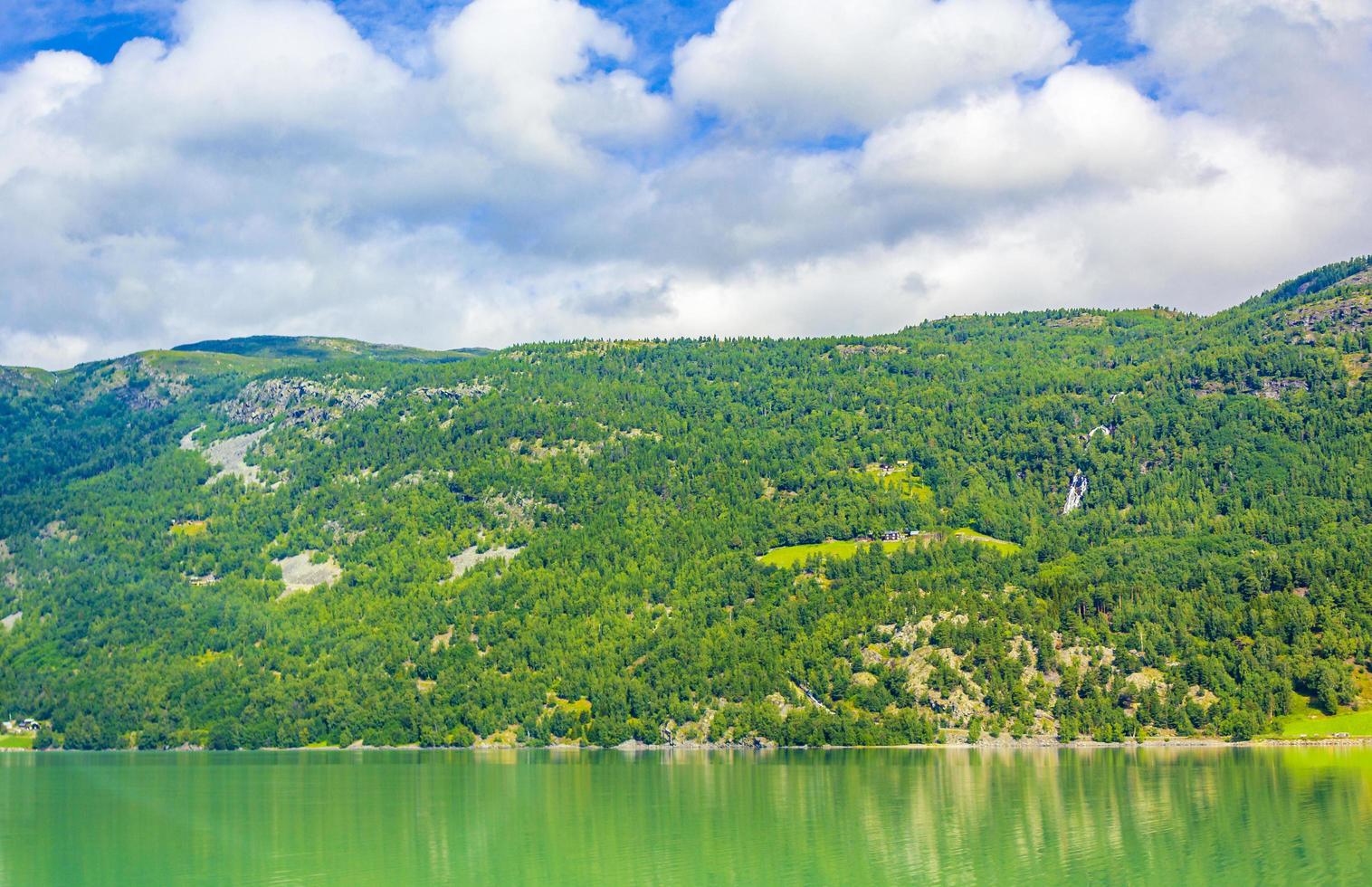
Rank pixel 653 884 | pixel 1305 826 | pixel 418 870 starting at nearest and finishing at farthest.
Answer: pixel 653 884 → pixel 418 870 → pixel 1305 826

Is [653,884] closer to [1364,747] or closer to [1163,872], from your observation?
[1163,872]

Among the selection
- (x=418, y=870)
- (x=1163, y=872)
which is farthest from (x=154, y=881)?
(x=1163, y=872)

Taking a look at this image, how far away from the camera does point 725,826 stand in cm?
11144

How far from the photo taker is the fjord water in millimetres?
90625

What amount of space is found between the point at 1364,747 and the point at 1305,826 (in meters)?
104

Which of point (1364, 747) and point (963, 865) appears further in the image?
point (1364, 747)

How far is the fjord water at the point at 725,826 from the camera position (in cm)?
9062

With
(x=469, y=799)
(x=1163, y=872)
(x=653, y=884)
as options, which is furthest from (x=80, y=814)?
(x=1163, y=872)

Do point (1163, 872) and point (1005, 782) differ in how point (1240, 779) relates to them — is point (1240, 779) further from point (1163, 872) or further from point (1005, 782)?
point (1163, 872)

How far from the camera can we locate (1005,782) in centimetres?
14588

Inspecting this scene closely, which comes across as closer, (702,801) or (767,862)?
(767,862)

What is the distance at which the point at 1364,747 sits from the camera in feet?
640

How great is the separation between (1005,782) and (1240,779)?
22.2m

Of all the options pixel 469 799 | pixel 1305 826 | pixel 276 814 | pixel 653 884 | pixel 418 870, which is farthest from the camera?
pixel 469 799
